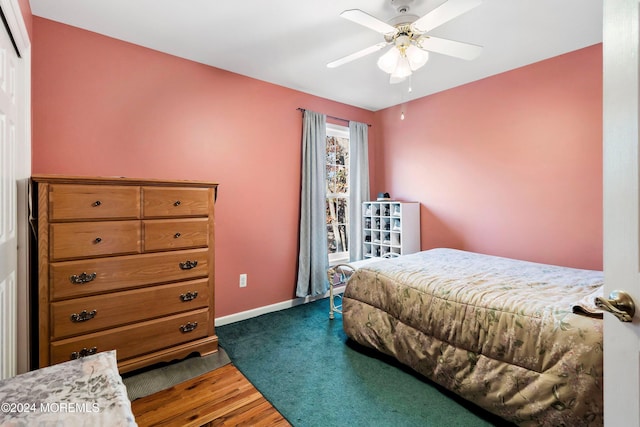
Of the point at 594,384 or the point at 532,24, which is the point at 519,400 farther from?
the point at 532,24

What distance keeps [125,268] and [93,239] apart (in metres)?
0.26

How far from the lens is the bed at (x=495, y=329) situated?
1.35 meters

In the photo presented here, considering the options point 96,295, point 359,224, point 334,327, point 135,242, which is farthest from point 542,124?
point 96,295

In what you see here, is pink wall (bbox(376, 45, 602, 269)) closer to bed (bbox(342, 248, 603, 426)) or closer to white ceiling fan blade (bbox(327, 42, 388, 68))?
bed (bbox(342, 248, 603, 426))

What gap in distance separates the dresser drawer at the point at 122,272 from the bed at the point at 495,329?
4.14 feet

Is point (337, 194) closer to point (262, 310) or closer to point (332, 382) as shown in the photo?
point (262, 310)

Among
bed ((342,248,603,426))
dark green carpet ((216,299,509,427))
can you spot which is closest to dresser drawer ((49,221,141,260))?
dark green carpet ((216,299,509,427))

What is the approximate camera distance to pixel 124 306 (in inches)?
76.1

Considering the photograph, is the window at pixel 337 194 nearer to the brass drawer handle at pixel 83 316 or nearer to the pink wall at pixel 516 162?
the pink wall at pixel 516 162

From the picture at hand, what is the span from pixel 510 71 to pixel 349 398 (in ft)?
10.6

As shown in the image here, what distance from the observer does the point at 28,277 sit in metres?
1.75

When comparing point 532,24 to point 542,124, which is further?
point 542,124

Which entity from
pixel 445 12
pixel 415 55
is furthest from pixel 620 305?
pixel 415 55

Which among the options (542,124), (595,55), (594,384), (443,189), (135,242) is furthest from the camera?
(443,189)
